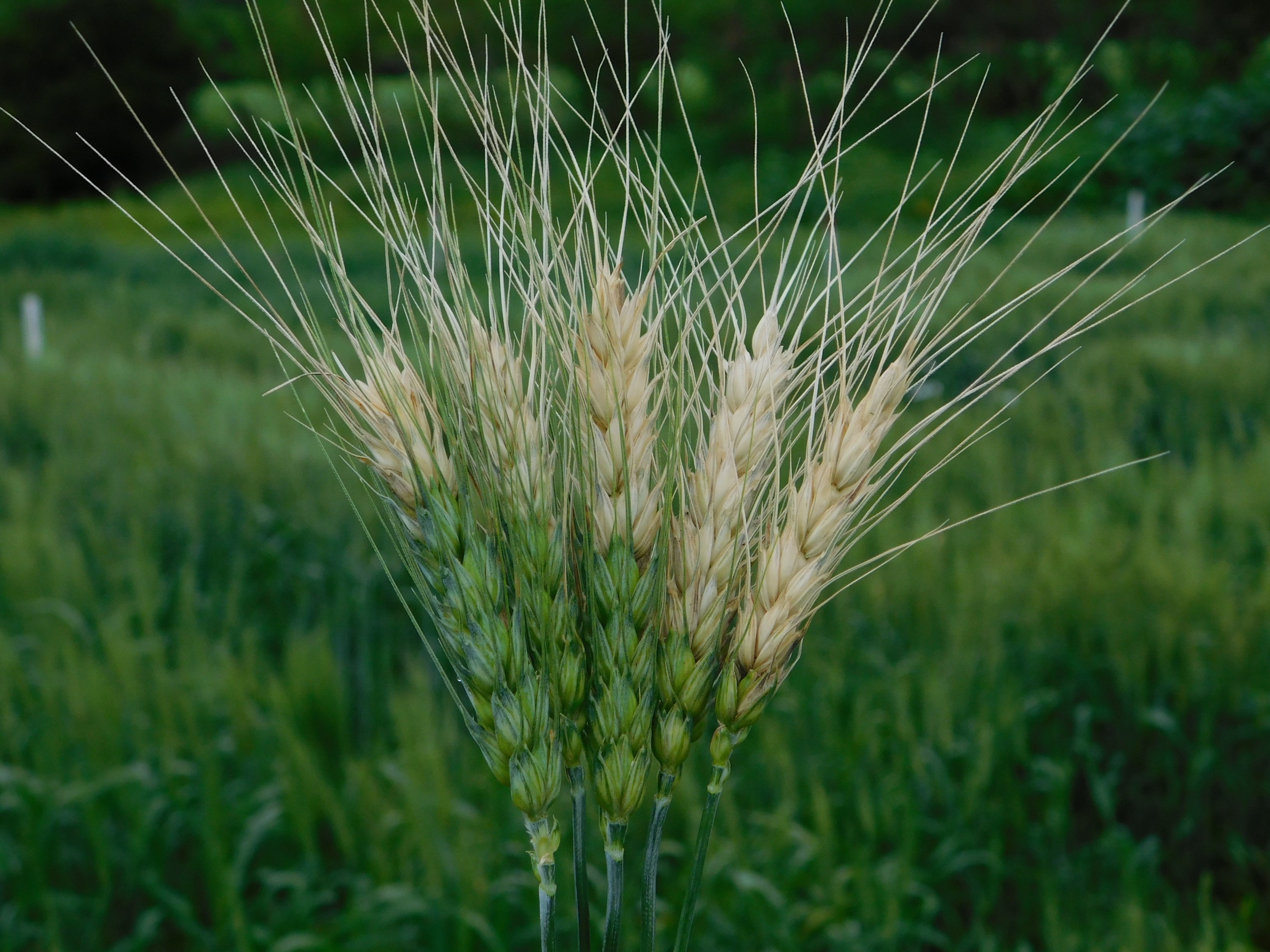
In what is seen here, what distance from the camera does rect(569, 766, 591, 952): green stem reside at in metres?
0.45

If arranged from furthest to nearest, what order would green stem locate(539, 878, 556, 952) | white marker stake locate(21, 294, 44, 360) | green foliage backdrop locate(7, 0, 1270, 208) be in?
green foliage backdrop locate(7, 0, 1270, 208), white marker stake locate(21, 294, 44, 360), green stem locate(539, 878, 556, 952)

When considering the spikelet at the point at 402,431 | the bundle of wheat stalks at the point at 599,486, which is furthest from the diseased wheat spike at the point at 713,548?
the spikelet at the point at 402,431

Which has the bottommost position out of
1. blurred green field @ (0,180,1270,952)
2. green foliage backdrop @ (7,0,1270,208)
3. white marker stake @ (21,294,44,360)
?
blurred green field @ (0,180,1270,952)

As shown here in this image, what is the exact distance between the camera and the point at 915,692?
245 centimetres

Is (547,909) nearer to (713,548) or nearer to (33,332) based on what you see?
(713,548)

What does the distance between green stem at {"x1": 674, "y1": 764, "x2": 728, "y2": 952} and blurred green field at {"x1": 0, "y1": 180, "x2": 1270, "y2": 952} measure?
1.28m

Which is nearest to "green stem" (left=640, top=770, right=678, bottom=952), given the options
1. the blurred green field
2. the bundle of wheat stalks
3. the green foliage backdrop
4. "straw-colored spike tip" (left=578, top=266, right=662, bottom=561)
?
the bundle of wheat stalks

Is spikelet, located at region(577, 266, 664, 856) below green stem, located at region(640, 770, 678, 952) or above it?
above

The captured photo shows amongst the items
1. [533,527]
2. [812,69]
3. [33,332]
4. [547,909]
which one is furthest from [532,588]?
[812,69]

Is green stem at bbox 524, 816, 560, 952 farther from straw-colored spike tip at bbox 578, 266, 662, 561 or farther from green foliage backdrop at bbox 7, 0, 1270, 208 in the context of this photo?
green foliage backdrop at bbox 7, 0, 1270, 208

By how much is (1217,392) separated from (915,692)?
Answer: 107 inches

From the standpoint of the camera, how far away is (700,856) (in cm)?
46

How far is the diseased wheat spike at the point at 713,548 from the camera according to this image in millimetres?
477

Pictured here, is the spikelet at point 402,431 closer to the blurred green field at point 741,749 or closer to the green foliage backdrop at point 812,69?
the blurred green field at point 741,749
